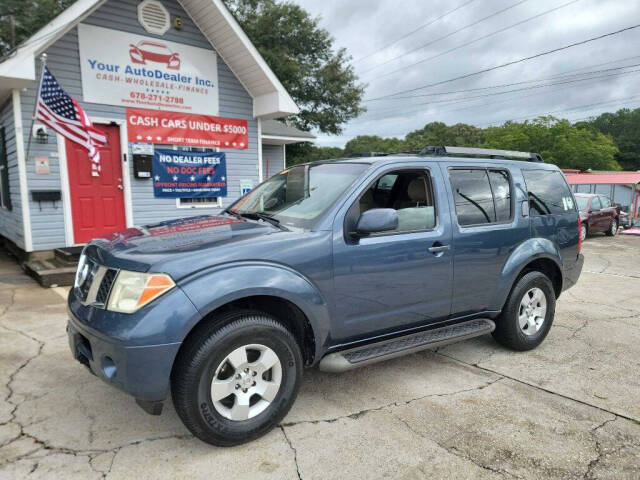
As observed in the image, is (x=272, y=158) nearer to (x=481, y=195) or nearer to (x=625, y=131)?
(x=481, y=195)

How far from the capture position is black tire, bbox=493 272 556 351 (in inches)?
163

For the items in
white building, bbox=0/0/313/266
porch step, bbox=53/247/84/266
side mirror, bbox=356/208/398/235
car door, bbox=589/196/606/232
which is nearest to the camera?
side mirror, bbox=356/208/398/235

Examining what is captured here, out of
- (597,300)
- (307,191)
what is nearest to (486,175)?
(307,191)

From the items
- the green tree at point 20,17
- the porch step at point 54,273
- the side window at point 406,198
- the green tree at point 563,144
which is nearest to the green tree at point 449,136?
the green tree at point 563,144

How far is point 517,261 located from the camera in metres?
4.04

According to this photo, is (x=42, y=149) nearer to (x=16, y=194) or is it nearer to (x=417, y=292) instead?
(x=16, y=194)

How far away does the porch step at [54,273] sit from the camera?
6.61 metres

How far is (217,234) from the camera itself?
300cm

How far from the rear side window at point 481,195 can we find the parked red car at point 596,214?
1160cm

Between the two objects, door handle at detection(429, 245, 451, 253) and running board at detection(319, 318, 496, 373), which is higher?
door handle at detection(429, 245, 451, 253)

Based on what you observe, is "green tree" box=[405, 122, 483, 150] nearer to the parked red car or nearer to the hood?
the parked red car

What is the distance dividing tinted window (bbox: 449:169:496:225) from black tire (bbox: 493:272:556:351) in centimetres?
74

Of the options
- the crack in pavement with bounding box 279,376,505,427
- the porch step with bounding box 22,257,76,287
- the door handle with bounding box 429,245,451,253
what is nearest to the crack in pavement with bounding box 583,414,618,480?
the crack in pavement with bounding box 279,376,505,427

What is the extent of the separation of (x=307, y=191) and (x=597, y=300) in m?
5.25
